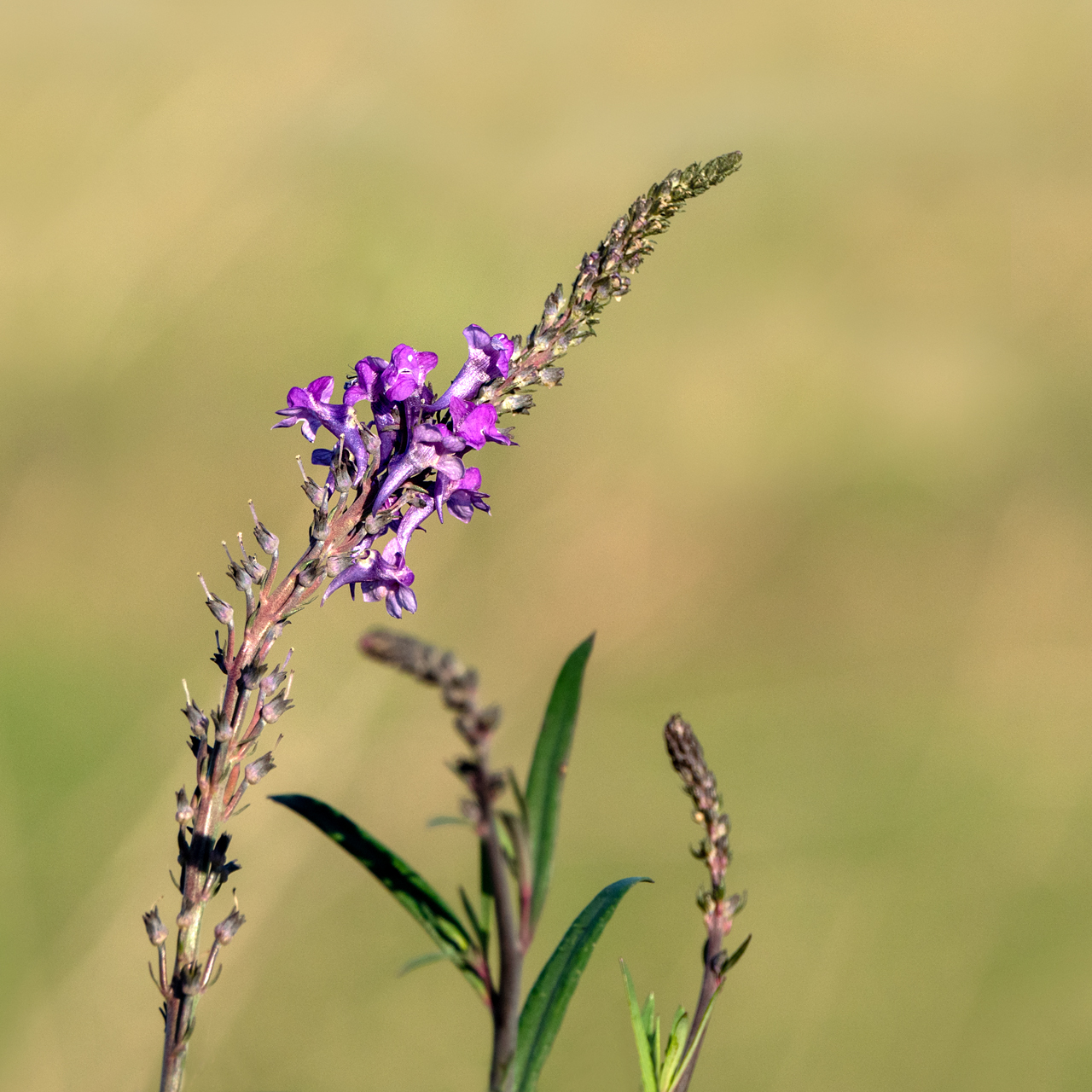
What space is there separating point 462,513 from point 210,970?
0.29 metres

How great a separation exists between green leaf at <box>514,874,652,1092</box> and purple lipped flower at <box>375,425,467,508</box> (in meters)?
0.25

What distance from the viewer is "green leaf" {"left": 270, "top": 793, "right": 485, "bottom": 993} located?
0.48m

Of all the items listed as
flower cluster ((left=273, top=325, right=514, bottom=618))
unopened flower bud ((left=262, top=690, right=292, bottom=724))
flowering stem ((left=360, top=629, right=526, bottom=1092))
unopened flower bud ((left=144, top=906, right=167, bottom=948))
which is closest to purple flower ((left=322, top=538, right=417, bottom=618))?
flower cluster ((left=273, top=325, right=514, bottom=618))

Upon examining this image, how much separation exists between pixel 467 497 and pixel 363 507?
0.07m

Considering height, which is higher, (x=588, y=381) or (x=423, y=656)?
(x=588, y=381)

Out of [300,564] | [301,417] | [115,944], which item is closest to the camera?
[300,564]

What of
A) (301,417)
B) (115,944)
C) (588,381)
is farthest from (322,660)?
(301,417)

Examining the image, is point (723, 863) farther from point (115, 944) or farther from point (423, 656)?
point (115, 944)

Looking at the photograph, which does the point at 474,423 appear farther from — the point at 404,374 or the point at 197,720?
the point at 197,720

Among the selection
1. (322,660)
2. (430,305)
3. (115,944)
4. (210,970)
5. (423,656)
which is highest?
(430,305)

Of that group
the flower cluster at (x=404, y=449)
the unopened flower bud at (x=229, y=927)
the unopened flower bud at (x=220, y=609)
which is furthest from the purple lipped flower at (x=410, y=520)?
the unopened flower bud at (x=229, y=927)

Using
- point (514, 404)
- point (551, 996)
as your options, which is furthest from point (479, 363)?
point (551, 996)

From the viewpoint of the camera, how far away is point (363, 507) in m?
0.62

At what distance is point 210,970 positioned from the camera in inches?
21.3
